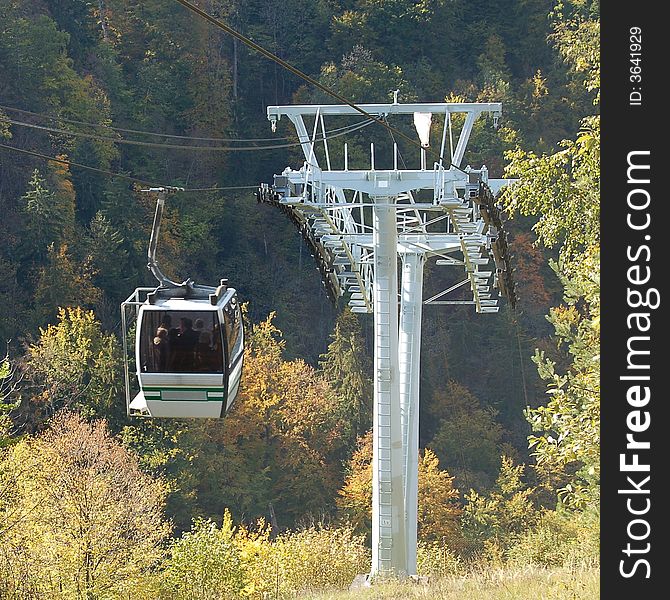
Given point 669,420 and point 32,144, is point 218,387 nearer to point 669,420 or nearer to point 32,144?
point 669,420

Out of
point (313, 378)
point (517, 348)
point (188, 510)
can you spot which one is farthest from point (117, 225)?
point (517, 348)

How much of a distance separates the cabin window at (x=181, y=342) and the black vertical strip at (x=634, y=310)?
11.9ft

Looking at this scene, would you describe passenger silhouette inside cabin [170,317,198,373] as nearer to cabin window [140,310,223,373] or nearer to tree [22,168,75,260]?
cabin window [140,310,223,373]

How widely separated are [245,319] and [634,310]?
981 inches

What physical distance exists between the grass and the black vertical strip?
1.88 meters

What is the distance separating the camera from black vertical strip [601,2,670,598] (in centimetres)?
570

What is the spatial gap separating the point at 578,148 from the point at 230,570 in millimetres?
9994

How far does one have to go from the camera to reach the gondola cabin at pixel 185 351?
8703mm

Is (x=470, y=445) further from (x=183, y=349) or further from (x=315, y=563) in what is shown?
(x=183, y=349)

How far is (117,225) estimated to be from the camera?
32.0 meters

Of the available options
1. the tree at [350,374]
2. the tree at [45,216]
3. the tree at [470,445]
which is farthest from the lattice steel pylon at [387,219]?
the tree at [45,216]

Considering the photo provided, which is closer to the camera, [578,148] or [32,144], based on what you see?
[578,148]

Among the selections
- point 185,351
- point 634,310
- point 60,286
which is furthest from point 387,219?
point 60,286


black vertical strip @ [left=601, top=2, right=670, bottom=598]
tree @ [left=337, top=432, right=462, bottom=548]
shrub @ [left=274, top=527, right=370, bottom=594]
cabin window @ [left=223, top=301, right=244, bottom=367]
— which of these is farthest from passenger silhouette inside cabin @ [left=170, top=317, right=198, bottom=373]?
tree @ [left=337, top=432, right=462, bottom=548]
